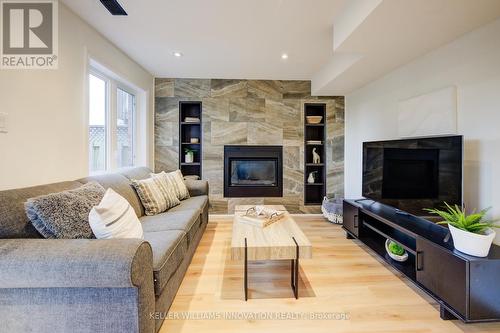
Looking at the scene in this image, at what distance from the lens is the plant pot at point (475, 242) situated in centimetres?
152

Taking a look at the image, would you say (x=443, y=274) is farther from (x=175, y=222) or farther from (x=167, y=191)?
(x=167, y=191)

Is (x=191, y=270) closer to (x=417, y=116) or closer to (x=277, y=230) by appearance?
(x=277, y=230)

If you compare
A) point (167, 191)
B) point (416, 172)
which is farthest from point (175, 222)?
point (416, 172)

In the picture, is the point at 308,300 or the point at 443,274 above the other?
the point at 443,274

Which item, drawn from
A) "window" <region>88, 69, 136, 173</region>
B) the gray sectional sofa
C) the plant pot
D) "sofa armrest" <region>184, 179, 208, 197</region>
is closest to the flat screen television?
the plant pot

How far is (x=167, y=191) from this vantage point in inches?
113

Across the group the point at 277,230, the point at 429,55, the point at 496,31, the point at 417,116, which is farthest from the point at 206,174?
the point at 496,31

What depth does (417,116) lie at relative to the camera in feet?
8.42

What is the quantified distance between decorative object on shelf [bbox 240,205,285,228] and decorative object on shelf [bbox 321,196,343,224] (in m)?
1.68

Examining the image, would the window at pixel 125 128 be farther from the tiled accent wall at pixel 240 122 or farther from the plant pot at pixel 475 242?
the plant pot at pixel 475 242

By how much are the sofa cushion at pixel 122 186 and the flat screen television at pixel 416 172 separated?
2.66m

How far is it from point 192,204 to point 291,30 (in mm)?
2232

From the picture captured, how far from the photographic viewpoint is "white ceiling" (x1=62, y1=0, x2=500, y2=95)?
5.90ft

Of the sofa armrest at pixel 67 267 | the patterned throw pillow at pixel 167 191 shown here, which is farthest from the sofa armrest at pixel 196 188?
the sofa armrest at pixel 67 267
